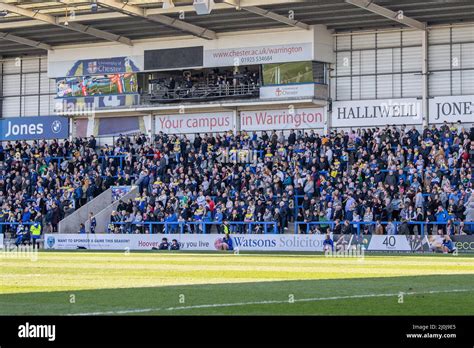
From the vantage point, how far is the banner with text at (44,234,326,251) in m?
46.4

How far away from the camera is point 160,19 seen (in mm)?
56812

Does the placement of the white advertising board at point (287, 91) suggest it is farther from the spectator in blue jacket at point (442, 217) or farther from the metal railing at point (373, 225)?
the spectator in blue jacket at point (442, 217)

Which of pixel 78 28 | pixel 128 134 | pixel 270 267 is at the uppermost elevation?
pixel 78 28

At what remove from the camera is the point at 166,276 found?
2500cm

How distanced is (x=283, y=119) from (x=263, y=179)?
9028mm

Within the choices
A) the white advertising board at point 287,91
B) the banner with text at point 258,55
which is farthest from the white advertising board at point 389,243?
the banner with text at point 258,55

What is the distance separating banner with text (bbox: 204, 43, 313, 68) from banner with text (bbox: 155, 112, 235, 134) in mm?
3273

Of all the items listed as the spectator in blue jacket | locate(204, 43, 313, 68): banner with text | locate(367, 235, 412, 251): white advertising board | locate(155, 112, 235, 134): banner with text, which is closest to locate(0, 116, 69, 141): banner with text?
locate(155, 112, 235, 134): banner with text

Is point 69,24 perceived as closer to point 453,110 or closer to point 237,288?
point 453,110

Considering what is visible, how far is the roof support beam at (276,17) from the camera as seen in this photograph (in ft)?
177

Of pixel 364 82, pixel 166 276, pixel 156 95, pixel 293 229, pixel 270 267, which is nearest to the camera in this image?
pixel 166 276

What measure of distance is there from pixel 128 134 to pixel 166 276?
4063 centimetres
